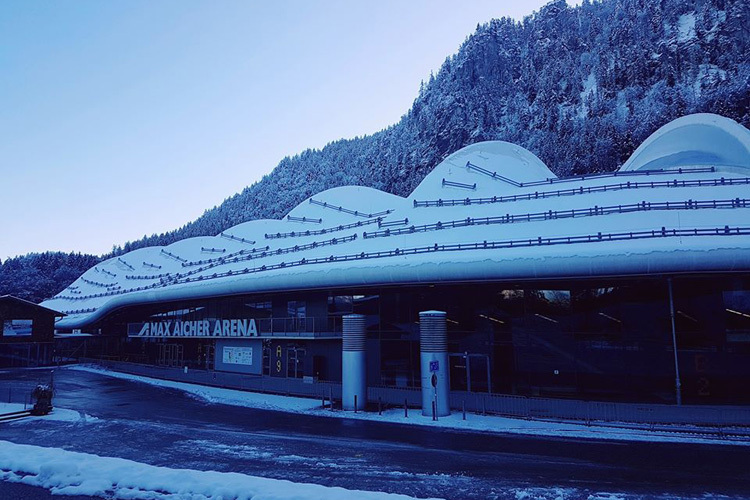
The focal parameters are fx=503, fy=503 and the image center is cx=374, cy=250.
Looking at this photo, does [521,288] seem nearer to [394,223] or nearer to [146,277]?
Answer: [394,223]

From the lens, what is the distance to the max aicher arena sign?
3300 centimetres

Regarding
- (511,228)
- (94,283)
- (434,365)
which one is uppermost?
(94,283)

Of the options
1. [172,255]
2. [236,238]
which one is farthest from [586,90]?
[172,255]

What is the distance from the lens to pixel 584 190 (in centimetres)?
2922

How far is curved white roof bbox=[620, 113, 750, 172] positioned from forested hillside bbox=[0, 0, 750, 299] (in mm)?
67473

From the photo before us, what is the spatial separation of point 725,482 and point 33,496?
49.1 ft

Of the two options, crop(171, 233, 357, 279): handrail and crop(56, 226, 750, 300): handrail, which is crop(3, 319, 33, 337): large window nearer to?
crop(171, 233, 357, 279): handrail

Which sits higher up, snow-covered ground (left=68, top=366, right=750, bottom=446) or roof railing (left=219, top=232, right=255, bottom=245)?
roof railing (left=219, top=232, right=255, bottom=245)

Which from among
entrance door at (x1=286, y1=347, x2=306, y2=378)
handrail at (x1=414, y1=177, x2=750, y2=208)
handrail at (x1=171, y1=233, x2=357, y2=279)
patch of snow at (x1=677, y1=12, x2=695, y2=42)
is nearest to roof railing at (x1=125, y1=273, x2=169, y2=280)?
handrail at (x1=171, y1=233, x2=357, y2=279)

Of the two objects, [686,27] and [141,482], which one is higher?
[686,27]

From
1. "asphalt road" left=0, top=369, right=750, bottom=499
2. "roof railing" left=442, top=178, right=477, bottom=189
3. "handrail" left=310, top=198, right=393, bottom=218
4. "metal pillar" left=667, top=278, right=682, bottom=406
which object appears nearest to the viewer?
"asphalt road" left=0, top=369, right=750, bottom=499

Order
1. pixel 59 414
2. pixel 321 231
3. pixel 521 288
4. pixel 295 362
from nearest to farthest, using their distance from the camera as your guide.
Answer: pixel 59 414, pixel 521 288, pixel 295 362, pixel 321 231

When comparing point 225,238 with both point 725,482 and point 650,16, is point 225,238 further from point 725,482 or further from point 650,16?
point 650,16

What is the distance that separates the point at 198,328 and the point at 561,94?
5420 inches
